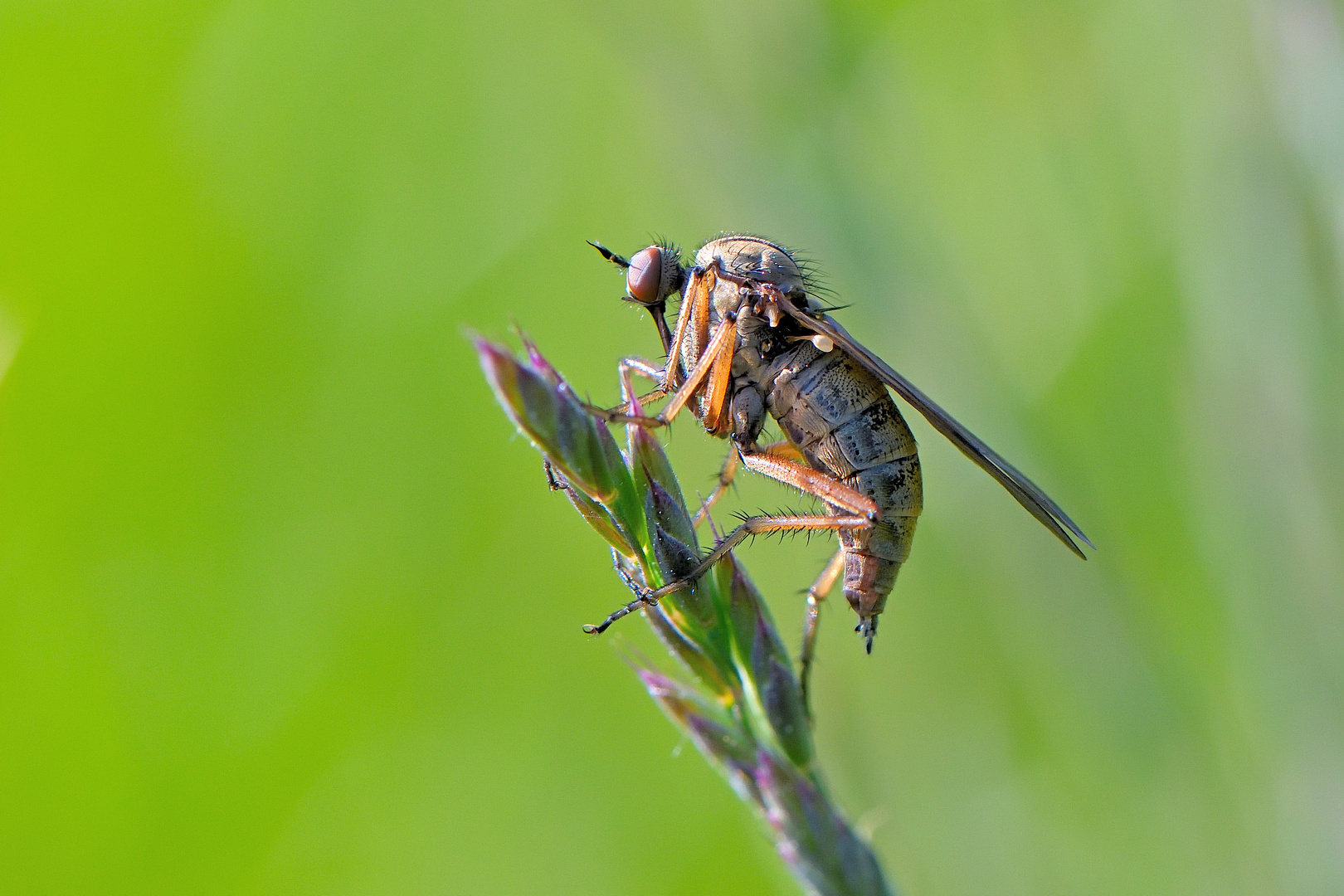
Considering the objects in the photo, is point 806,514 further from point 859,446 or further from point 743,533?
point 743,533

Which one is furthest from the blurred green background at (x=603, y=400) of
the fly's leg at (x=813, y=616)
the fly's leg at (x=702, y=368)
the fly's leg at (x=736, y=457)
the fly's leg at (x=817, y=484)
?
the fly's leg at (x=736, y=457)

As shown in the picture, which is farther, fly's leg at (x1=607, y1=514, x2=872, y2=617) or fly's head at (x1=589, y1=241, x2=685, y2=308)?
fly's head at (x1=589, y1=241, x2=685, y2=308)

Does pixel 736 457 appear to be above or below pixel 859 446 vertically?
above

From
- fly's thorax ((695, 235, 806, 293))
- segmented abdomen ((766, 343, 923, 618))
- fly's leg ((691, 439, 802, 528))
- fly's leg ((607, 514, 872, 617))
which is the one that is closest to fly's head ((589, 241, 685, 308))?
fly's thorax ((695, 235, 806, 293))

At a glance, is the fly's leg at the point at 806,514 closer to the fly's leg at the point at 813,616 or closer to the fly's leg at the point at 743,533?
the fly's leg at the point at 743,533

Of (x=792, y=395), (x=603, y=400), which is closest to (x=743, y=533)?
(x=792, y=395)

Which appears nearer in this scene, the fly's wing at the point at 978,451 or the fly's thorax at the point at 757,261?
the fly's wing at the point at 978,451

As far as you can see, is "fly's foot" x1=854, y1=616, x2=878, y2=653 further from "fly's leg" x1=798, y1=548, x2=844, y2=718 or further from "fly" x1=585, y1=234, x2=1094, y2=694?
"fly's leg" x1=798, y1=548, x2=844, y2=718
